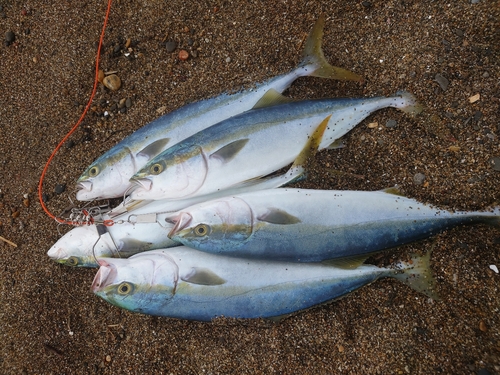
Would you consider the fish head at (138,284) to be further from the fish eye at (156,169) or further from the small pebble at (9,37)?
the small pebble at (9,37)

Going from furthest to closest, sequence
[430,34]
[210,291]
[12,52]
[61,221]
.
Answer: [12,52] → [61,221] → [430,34] → [210,291]

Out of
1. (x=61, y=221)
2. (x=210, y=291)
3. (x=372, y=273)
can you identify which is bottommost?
(x=372, y=273)

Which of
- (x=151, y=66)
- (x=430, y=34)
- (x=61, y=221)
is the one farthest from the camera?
(x=151, y=66)

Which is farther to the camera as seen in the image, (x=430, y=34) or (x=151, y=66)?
Result: (x=151, y=66)

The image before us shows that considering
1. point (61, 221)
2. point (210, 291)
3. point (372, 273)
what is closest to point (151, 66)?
point (61, 221)

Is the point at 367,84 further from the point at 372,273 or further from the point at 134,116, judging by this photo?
the point at 134,116

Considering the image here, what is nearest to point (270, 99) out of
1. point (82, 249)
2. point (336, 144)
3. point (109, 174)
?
point (336, 144)

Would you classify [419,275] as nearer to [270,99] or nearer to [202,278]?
[202,278]
